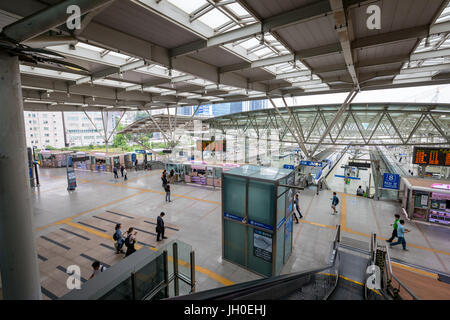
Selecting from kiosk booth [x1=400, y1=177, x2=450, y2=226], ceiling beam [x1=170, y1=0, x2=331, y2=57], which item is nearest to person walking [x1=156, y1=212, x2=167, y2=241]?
ceiling beam [x1=170, y1=0, x2=331, y2=57]

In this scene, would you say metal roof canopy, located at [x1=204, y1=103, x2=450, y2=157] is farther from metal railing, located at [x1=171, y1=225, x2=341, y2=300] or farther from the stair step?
metal railing, located at [x1=171, y1=225, x2=341, y2=300]

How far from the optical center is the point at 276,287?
379 centimetres

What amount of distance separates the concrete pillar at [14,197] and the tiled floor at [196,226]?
2.59 m

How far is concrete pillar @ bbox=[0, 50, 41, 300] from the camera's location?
385cm

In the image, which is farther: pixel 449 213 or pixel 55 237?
pixel 449 213

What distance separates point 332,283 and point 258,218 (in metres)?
2.79

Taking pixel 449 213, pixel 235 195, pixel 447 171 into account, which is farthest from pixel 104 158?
pixel 447 171

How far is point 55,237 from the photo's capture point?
9406 millimetres

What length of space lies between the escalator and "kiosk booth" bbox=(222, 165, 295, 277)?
1527 millimetres

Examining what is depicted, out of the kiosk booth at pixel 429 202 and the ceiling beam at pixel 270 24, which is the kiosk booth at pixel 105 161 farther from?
the kiosk booth at pixel 429 202

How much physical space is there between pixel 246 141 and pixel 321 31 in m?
22.7
